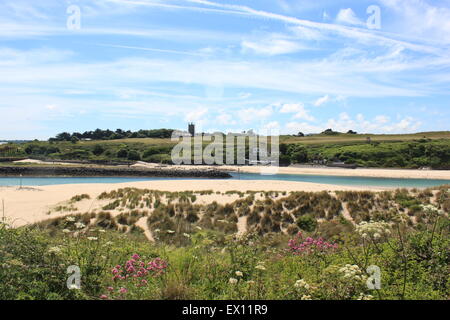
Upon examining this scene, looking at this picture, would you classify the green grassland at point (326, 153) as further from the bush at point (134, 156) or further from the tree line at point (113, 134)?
the tree line at point (113, 134)

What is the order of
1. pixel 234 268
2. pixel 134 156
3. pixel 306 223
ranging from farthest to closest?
pixel 134 156
pixel 306 223
pixel 234 268

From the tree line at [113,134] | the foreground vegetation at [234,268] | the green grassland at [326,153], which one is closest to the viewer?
the foreground vegetation at [234,268]

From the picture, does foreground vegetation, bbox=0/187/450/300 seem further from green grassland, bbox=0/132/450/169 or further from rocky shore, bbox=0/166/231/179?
green grassland, bbox=0/132/450/169

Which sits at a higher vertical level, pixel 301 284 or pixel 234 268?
pixel 301 284

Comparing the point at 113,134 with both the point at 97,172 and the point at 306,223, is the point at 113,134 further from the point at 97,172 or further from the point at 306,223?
the point at 306,223

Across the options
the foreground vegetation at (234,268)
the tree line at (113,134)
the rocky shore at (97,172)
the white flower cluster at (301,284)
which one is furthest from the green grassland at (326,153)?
the white flower cluster at (301,284)

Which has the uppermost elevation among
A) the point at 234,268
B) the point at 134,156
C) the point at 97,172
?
the point at 234,268

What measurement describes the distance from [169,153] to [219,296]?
9141cm

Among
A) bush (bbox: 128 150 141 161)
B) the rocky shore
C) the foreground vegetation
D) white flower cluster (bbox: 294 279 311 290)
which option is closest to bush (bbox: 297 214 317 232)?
the foreground vegetation

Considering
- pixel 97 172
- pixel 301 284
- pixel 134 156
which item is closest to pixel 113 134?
pixel 134 156
